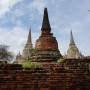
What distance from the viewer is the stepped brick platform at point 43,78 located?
991 centimetres

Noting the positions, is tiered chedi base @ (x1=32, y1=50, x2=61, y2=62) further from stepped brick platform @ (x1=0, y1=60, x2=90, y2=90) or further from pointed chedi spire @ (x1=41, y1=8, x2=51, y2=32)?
stepped brick platform @ (x1=0, y1=60, x2=90, y2=90)

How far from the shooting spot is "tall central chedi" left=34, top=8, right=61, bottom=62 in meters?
18.5

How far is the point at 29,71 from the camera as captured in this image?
1019 cm

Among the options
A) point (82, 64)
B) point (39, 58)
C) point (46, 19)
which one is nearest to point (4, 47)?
point (46, 19)

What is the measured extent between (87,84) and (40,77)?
167cm

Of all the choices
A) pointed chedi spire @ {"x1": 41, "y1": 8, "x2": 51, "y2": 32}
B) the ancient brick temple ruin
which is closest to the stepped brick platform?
the ancient brick temple ruin

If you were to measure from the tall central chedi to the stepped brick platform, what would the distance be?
24.6 ft

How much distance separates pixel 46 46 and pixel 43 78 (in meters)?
10.3

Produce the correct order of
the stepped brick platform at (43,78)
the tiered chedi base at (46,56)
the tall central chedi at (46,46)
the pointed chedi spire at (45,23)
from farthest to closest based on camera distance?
the pointed chedi spire at (45,23) → the tall central chedi at (46,46) → the tiered chedi base at (46,56) → the stepped brick platform at (43,78)

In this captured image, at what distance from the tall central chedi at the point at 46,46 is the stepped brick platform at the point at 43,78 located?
295 inches

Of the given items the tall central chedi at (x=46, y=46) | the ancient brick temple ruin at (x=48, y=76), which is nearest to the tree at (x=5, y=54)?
the tall central chedi at (x=46, y=46)

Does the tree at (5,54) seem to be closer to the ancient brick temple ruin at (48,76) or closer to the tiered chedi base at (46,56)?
the tiered chedi base at (46,56)

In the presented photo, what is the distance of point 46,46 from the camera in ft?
67.0

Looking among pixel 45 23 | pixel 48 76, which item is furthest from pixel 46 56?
pixel 48 76
